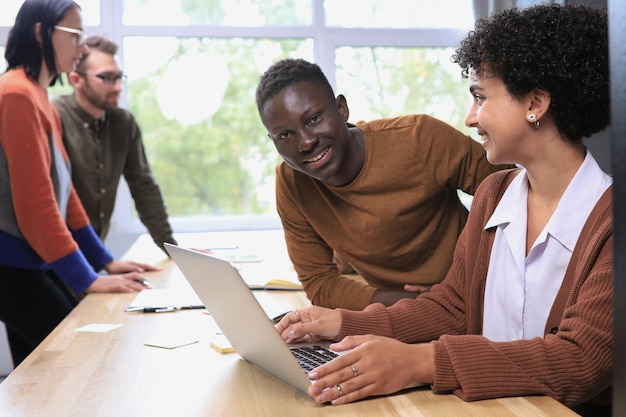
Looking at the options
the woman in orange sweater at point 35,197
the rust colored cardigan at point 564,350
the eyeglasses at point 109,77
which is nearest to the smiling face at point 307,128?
the rust colored cardigan at point 564,350

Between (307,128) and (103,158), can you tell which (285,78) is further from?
(103,158)

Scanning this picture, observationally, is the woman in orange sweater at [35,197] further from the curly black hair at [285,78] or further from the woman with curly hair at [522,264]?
the woman with curly hair at [522,264]

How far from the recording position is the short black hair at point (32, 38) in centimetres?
275

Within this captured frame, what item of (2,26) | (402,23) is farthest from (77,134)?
(402,23)

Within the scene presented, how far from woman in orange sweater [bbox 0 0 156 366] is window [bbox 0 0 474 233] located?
2.42 meters

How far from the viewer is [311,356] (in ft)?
4.75

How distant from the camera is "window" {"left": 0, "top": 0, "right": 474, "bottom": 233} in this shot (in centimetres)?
527

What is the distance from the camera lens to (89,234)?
121 inches

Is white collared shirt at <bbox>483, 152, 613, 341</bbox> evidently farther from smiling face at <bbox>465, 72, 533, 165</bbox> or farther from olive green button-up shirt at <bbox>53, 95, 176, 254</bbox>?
olive green button-up shirt at <bbox>53, 95, 176, 254</bbox>

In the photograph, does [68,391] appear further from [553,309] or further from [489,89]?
[489,89]

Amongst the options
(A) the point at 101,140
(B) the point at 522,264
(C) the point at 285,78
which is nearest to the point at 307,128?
(C) the point at 285,78

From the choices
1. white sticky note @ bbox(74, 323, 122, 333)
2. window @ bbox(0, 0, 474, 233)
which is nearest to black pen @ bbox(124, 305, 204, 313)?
white sticky note @ bbox(74, 323, 122, 333)

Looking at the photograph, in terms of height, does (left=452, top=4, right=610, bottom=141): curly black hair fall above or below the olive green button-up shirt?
above

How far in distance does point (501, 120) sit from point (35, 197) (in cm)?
163
